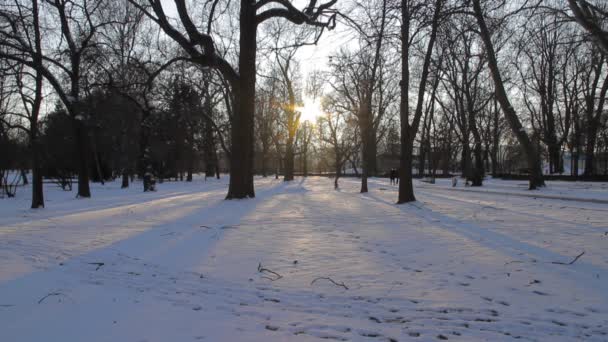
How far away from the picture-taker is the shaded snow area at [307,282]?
126 inches

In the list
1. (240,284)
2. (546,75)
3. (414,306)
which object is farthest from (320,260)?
(546,75)

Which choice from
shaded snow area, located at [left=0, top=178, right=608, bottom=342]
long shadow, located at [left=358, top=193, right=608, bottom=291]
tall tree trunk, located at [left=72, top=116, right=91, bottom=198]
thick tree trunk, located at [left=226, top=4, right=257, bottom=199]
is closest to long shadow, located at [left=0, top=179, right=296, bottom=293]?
shaded snow area, located at [left=0, top=178, right=608, bottom=342]

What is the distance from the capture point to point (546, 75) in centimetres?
3422

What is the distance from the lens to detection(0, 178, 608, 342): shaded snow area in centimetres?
320

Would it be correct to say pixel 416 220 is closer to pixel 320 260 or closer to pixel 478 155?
pixel 320 260

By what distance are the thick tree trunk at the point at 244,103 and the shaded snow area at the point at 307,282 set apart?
16.9 ft

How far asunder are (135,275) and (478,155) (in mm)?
27813

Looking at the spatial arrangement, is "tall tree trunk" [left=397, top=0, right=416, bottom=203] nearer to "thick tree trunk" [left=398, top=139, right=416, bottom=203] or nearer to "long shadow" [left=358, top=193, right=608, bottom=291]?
"thick tree trunk" [left=398, top=139, right=416, bottom=203]

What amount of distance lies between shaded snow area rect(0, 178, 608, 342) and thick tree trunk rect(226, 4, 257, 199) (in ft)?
16.9

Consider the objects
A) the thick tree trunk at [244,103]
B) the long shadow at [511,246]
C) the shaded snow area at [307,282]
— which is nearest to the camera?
the shaded snow area at [307,282]

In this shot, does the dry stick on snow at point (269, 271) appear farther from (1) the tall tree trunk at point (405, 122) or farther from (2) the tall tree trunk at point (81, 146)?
(2) the tall tree trunk at point (81, 146)

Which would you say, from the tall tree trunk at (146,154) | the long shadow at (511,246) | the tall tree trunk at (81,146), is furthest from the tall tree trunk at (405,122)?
the tall tree trunk at (146,154)

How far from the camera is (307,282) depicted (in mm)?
4352

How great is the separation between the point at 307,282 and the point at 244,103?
30.9 ft
